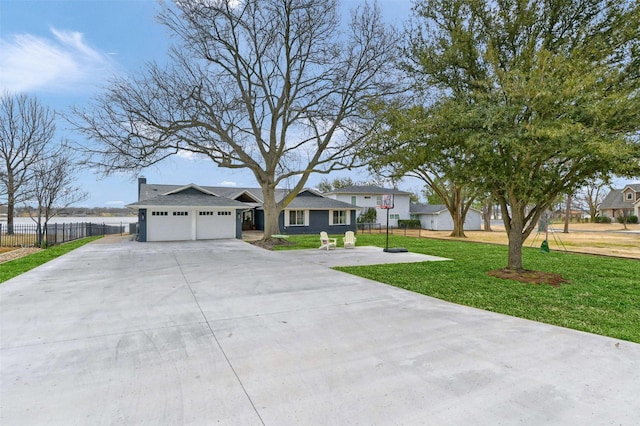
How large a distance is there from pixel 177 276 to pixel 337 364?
21.6 feet

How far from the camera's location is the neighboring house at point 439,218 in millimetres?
38750

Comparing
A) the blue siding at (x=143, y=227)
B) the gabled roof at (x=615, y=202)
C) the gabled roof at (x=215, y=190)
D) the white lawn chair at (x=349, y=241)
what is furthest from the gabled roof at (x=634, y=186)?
the blue siding at (x=143, y=227)

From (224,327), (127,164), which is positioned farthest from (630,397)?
(127,164)

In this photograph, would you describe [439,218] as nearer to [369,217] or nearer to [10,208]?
[369,217]

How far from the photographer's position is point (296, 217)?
1093 inches

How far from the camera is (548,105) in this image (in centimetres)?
712

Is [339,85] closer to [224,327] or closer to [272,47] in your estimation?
[272,47]

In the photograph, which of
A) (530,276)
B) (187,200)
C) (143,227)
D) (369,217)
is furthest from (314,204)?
(530,276)

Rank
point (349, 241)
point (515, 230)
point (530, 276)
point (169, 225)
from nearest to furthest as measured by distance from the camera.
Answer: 1. point (530, 276)
2. point (515, 230)
3. point (349, 241)
4. point (169, 225)

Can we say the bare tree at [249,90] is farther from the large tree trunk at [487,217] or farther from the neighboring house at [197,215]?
the large tree trunk at [487,217]

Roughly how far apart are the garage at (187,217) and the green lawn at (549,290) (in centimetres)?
1336

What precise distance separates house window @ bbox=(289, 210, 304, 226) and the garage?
19.6 ft

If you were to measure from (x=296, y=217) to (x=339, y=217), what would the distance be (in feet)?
13.3

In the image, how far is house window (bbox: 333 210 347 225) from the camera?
29.4 m
